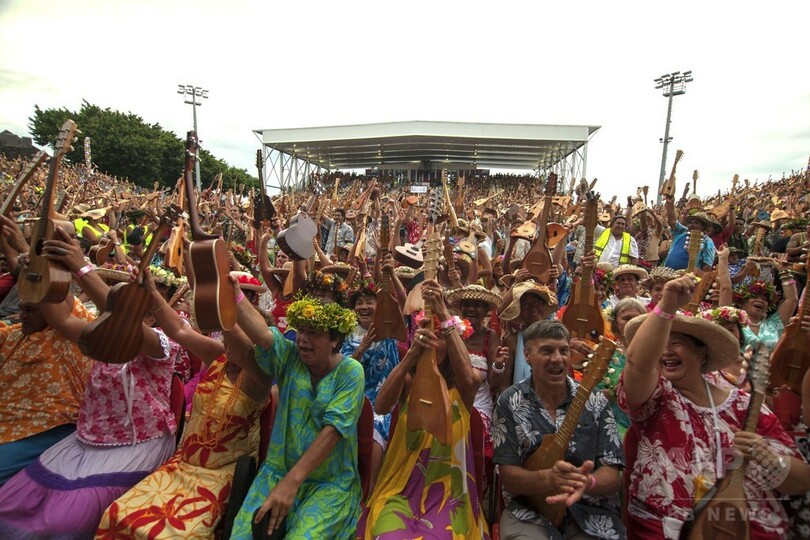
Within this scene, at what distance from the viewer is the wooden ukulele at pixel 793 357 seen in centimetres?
262

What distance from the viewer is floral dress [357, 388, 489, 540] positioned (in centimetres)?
259

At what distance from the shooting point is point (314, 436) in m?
2.66

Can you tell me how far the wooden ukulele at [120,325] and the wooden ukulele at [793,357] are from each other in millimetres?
3634

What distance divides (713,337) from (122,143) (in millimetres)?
49728

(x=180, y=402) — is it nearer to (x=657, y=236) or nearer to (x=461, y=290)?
(x=461, y=290)

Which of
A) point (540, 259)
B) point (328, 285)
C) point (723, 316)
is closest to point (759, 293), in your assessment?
point (723, 316)

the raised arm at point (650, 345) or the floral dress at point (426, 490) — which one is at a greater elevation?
the raised arm at point (650, 345)

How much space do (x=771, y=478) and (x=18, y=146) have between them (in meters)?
46.5

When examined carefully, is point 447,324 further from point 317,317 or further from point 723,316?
point 723,316

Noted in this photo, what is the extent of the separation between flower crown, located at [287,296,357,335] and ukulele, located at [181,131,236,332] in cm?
42

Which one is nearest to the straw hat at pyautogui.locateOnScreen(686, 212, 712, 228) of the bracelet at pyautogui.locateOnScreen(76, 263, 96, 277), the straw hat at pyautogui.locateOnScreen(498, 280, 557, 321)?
the straw hat at pyautogui.locateOnScreen(498, 280, 557, 321)

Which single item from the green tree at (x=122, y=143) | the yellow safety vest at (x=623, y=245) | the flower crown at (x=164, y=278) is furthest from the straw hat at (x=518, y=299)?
the green tree at (x=122, y=143)

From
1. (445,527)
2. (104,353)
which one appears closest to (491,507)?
(445,527)

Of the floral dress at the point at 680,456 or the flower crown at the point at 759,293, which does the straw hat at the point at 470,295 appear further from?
the flower crown at the point at 759,293
